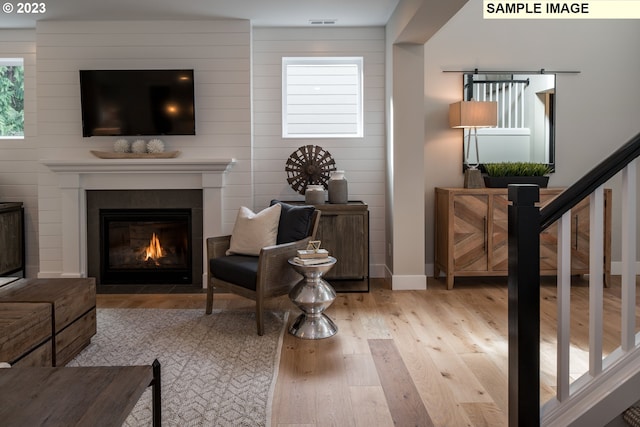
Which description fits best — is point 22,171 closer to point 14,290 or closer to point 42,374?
point 14,290

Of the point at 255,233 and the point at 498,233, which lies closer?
the point at 255,233

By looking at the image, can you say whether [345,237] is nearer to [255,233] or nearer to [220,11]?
[255,233]

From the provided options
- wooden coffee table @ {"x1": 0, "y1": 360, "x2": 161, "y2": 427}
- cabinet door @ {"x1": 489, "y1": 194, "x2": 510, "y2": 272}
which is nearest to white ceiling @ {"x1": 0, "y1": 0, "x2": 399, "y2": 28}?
cabinet door @ {"x1": 489, "y1": 194, "x2": 510, "y2": 272}

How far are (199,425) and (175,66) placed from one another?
3760 millimetres

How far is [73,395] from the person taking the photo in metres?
1.53

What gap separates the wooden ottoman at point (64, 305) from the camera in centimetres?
289

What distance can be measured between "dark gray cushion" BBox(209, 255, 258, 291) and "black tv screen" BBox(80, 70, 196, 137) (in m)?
1.62

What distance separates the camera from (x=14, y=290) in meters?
3.12

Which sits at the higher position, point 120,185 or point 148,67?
point 148,67

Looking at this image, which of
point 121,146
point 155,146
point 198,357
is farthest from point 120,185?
point 198,357

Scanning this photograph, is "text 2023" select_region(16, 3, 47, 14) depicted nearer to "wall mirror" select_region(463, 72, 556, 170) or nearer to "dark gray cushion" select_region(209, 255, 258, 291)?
"dark gray cushion" select_region(209, 255, 258, 291)

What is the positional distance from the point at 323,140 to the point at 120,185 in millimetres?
2038

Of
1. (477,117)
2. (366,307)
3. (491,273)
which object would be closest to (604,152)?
(477,117)

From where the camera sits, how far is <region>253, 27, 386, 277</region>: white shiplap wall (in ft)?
17.3
